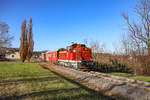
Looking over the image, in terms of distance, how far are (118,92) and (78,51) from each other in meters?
8.72

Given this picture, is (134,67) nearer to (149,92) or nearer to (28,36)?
(149,92)

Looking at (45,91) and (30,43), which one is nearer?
(45,91)

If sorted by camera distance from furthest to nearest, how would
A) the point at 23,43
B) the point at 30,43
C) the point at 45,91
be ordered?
the point at 30,43 → the point at 23,43 → the point at 45,91

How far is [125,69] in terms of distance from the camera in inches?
599

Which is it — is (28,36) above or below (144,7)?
below

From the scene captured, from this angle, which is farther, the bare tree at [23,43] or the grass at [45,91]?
the bare tree at [23,43]

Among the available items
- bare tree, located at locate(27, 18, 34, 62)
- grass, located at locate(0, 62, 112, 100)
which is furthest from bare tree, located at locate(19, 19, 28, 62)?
grass, located at locate(0, 62, 112, 100)

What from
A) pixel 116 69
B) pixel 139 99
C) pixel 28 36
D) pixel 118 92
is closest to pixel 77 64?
pixel 116 69

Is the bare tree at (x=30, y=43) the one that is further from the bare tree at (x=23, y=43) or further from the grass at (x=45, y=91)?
the grass at (x=45, y=91)

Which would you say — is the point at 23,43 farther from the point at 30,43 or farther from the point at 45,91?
the point at 45,91

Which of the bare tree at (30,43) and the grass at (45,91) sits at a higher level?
the bare tree at (30,43)

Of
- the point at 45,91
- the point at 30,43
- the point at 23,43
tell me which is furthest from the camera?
the point at 30,43

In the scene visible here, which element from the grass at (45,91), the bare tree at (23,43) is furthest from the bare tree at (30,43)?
the grass at (45,91)

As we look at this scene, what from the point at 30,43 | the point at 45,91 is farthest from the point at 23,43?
the point at 45,91
